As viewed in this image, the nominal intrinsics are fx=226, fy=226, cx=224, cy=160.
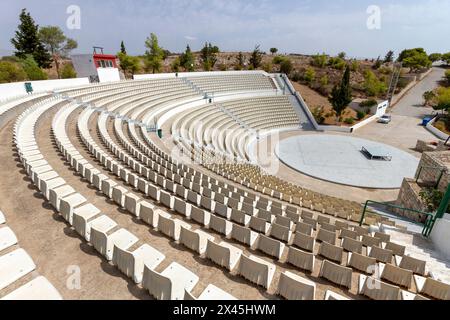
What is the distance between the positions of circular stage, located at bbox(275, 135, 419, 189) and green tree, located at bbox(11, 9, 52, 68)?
51.0m

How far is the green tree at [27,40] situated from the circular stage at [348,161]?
51.0 metres

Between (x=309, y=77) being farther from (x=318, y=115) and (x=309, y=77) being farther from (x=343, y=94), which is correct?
(x=343, y=94)

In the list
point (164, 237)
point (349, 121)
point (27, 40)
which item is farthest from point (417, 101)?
point (27, 40)

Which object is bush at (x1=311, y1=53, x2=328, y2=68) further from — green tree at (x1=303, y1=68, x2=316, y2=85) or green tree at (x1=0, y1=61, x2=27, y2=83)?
green tree at (x1=0, y1=61, x2=27, y2=83)

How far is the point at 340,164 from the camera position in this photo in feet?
82.9

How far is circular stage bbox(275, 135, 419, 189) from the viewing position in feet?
72.9

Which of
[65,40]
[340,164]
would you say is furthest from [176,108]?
[65,40]

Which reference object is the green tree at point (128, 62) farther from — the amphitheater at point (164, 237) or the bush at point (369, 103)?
the bush at point (369, 103)

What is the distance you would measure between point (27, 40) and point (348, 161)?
61452 millimetres

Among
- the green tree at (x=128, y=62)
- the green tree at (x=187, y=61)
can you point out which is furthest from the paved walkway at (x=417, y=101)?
the green tree at (x=128, y=62)

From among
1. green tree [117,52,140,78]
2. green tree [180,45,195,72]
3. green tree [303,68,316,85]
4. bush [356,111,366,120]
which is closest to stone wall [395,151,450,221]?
bush [356,111,366,120]

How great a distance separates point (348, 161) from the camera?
2616 cm

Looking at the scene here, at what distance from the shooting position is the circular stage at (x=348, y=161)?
22.2 meters
